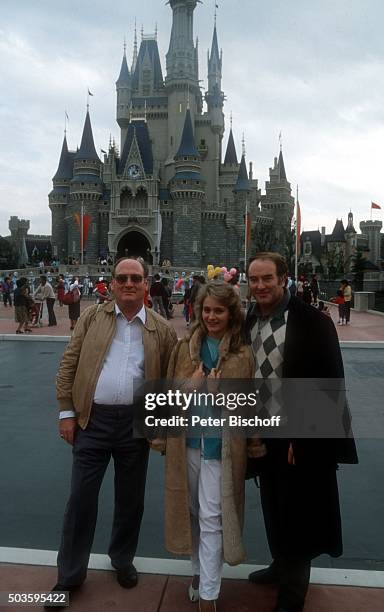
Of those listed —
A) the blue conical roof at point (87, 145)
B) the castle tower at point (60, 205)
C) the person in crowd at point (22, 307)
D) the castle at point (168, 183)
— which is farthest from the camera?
the castle tower at point (60, 205)

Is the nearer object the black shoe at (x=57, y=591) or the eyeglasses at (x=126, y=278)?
the black shoe at (x=57, y=591)

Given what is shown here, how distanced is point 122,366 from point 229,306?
2.11ft

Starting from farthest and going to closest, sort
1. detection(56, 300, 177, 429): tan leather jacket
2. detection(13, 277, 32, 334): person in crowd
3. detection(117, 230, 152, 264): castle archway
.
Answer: detection(117, 230, 152, 264): castle archway
detection(13, 277, 32, 334): person in crowd
detection(56, 300, 177, 429): tan leather jacket

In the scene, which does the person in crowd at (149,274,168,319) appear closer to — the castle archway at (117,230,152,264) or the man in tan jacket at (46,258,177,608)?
the man in tan jacket at (46,258,177,608)

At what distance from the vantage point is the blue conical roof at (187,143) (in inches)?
1900

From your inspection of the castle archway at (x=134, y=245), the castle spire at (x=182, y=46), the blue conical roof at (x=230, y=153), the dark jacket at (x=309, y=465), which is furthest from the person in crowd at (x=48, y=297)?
the blue conical roof at (x=230, y=153)

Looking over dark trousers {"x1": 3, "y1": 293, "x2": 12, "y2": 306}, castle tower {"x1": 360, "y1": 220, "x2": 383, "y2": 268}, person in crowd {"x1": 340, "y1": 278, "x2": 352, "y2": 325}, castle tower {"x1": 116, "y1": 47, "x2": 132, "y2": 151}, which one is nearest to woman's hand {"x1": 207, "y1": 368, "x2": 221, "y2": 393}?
person in crowd {"x1": 340, "y1": 278, "x2": 352, "y2": 325}

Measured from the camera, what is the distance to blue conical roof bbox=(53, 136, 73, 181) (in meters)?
52.8

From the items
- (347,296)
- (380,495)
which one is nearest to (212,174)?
(347,296)

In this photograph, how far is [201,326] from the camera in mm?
2354

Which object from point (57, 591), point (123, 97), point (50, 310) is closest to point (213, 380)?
point (57, 591)

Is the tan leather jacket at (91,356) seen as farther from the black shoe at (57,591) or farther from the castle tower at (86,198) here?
the castle tower at (86,198)

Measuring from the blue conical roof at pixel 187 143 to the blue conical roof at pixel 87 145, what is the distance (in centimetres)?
799

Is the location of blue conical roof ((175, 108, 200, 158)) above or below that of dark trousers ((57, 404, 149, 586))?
above
